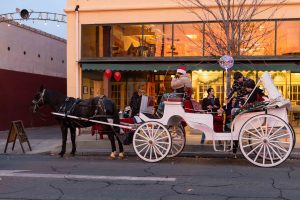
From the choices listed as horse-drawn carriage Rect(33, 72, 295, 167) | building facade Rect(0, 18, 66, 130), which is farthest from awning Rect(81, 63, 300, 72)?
building facade Rect(0, 18, 66, 130)

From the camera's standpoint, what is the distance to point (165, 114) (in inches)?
423

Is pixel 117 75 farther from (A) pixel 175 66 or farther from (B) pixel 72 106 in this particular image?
(B) pixel 72 106

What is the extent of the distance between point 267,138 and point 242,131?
552mm

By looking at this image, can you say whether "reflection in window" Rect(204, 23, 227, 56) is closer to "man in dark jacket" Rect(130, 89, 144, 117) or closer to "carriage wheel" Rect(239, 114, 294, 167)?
"man in dark jacket" Rect(130, 89, 144, 117)

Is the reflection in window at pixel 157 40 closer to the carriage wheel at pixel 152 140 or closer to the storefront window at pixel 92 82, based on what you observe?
the storefront window at pixel 92 82

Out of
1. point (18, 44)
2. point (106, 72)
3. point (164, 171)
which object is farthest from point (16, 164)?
point (18, 44)

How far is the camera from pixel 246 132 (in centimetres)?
1015

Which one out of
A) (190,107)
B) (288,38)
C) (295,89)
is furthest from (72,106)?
(295,89)

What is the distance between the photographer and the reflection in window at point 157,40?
17266 millimetres

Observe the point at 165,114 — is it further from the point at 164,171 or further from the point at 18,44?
the point at 18,44

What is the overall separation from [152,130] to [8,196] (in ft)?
13.7

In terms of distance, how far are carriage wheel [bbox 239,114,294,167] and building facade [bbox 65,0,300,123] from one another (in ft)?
20.0

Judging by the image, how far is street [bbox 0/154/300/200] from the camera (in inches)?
293

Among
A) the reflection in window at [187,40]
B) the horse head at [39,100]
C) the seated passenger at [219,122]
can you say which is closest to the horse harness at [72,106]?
the horse head at [39,100]
